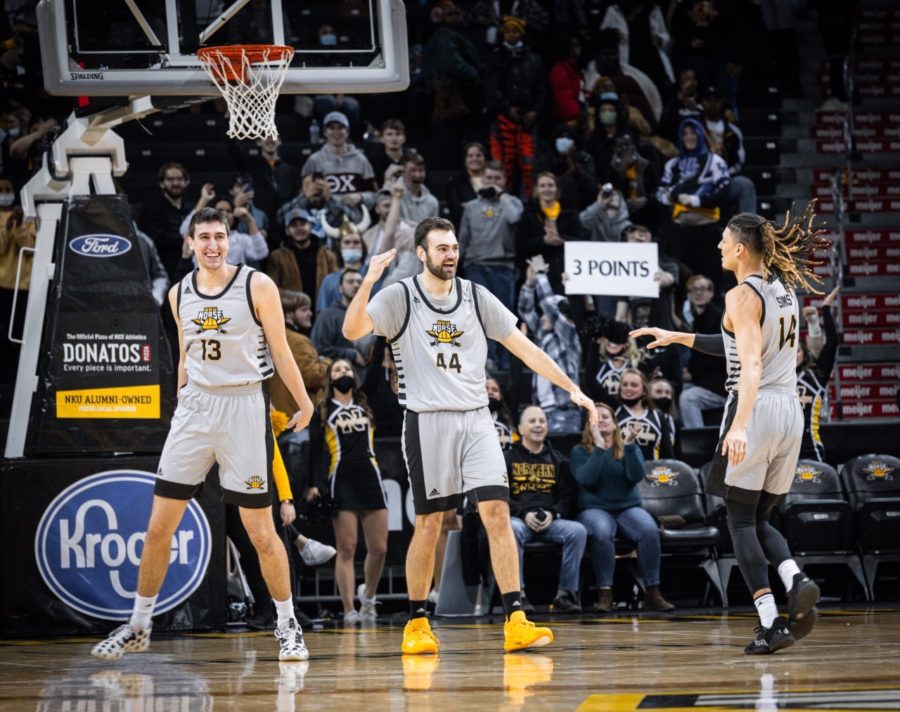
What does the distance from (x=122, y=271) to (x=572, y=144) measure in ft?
24.9

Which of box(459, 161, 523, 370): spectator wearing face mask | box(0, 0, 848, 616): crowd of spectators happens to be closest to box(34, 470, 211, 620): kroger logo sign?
box(0, 0, 848, 616): crowd of spectators

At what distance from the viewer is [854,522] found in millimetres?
12539

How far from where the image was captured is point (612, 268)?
46.4 ft

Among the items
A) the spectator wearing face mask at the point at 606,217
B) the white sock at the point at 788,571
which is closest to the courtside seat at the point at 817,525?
the spectator wearing face mask at the point at 606,217

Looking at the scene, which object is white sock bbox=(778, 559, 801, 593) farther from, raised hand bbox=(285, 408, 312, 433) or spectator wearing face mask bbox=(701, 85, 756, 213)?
spectator wearing face mask bbox=(701, 85, 756, 213)

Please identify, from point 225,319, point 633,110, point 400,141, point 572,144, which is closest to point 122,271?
point 225,319

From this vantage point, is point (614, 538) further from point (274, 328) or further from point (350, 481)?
point (274, 328)

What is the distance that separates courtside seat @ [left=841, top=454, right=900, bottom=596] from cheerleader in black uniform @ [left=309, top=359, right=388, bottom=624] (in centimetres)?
417

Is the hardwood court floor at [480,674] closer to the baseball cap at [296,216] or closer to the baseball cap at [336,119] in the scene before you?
the baseball cap at [296,216]

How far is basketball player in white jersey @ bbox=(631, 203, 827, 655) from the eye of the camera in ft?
24.1

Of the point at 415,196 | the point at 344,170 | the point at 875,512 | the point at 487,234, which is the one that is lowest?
the point at 875,512

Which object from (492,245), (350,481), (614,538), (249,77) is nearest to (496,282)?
(492,245)

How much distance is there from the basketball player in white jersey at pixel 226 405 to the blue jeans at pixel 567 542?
401 cm

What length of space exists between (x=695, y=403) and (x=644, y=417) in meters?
1.73
